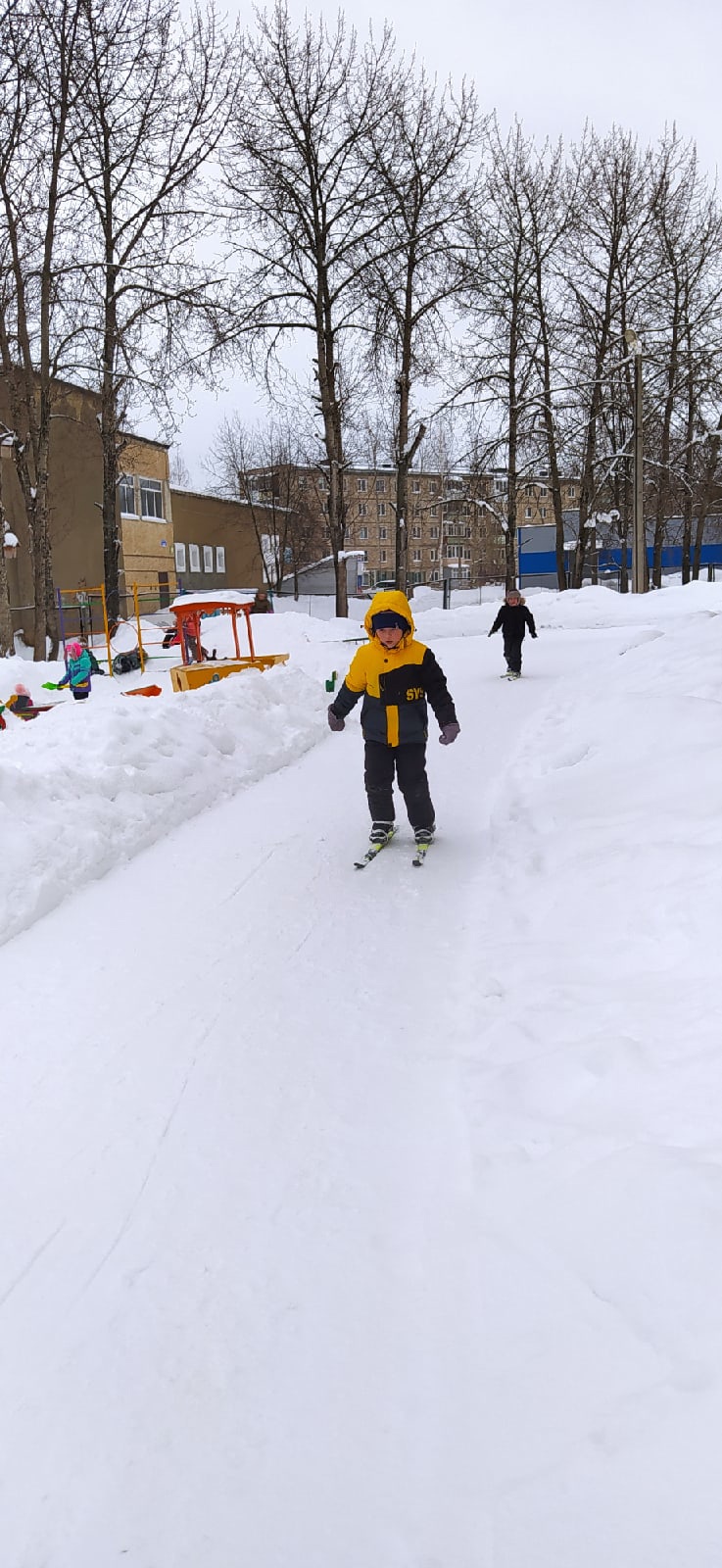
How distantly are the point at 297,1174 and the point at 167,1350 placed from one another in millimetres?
657

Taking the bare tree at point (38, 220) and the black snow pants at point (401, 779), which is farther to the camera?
the bare tree at point (38, 220)

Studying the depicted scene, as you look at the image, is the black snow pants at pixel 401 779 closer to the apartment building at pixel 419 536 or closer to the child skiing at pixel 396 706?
the child skiing at pixel 396 706

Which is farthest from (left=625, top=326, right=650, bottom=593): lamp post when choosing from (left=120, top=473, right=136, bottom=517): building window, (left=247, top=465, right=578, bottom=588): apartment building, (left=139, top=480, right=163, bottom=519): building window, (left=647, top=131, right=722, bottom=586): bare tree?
(left=247, top=465, right=578, bottom=588): apartment building

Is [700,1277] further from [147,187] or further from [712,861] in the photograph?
[147,187]

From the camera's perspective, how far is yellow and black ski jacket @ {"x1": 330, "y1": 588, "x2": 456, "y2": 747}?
579cm

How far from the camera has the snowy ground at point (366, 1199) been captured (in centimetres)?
178

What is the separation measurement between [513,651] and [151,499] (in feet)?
97.8

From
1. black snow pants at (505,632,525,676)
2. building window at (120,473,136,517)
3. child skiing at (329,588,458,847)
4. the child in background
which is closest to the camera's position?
child skiing at (329,588,458,847)

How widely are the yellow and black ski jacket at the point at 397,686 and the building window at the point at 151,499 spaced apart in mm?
34597

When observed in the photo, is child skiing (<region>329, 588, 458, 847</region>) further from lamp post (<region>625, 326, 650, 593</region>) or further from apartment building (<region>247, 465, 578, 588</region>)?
apartment building (<region>247, 465, 578, 588</region>)

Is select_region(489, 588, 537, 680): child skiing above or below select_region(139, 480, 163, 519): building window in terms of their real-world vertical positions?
below

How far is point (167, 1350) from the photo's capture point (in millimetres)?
2123

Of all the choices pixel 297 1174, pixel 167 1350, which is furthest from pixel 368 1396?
pixel 297 1174

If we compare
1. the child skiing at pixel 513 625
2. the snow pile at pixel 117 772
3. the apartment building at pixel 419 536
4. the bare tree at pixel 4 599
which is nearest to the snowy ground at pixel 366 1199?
the snow pile at pixel 117 772
